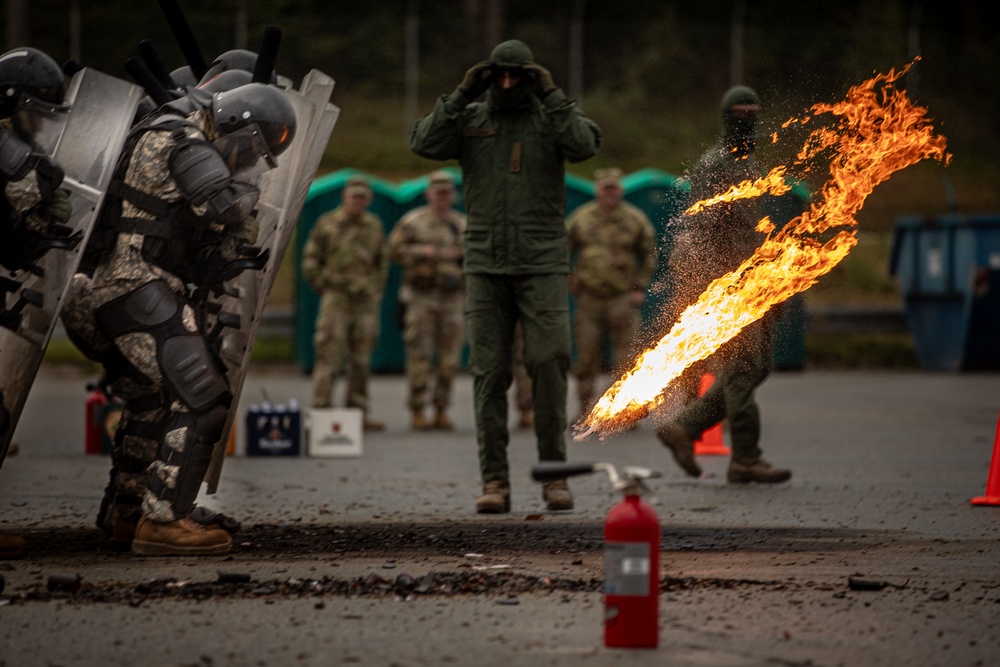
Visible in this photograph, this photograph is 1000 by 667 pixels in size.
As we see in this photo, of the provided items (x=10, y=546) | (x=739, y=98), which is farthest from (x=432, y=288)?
→ (x=10, y=546)

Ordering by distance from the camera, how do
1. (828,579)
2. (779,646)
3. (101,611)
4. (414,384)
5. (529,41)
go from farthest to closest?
1. (529,41)
2. (414,384)
3. (828,579)
4. (101,611)
5. (779,646)

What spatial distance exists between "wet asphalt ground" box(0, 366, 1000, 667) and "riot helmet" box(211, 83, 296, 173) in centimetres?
183

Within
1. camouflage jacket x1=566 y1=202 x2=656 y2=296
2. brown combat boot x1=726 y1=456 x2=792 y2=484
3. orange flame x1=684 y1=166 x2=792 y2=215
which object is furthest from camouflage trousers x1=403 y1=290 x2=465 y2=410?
orange flame x1=684 y1=166 x2=792 y2=215

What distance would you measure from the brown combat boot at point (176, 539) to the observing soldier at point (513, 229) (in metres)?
1.96

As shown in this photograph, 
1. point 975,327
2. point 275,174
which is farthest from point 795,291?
point 975,327

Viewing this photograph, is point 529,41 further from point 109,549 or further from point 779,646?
point 779,646

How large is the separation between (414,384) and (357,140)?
17.5 m

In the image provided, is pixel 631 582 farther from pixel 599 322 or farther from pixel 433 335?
pixel 433 335

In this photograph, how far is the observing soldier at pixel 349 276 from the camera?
14703mm

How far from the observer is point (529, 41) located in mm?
28609

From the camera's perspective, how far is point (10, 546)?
695 cm

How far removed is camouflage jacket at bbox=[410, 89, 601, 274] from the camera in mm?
8641

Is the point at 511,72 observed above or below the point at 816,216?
above

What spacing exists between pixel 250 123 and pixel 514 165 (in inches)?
78.9
